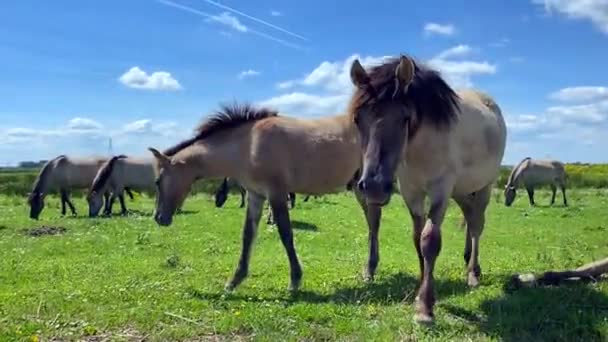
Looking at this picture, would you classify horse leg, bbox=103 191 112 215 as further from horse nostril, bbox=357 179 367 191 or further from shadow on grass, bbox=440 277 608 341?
horse nostril, bbox=357 179 367 191

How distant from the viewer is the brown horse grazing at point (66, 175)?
26.7 metres

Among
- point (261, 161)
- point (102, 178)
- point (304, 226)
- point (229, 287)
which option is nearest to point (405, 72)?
point (261, 161)

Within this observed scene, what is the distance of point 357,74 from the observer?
19.1ft

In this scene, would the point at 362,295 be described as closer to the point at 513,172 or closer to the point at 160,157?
the point at 160,157

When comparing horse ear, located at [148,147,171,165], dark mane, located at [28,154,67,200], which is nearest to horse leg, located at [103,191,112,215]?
dark mane, located at [28,154,67,200]

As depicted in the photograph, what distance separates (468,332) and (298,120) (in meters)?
4.37

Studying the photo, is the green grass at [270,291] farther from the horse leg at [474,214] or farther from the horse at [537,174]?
the horse at [537,174]

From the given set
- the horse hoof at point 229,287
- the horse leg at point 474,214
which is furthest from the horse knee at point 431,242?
the horse hoof at point 229,287

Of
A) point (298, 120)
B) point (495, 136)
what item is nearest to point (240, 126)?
point (298, 120)

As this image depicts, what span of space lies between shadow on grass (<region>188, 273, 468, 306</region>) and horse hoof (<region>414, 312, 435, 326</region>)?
1.02 metres

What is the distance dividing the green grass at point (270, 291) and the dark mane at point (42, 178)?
28.8 ft

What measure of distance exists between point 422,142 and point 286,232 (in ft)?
8.78

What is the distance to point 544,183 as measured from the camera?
35.1 metres

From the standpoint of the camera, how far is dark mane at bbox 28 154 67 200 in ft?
82.9
